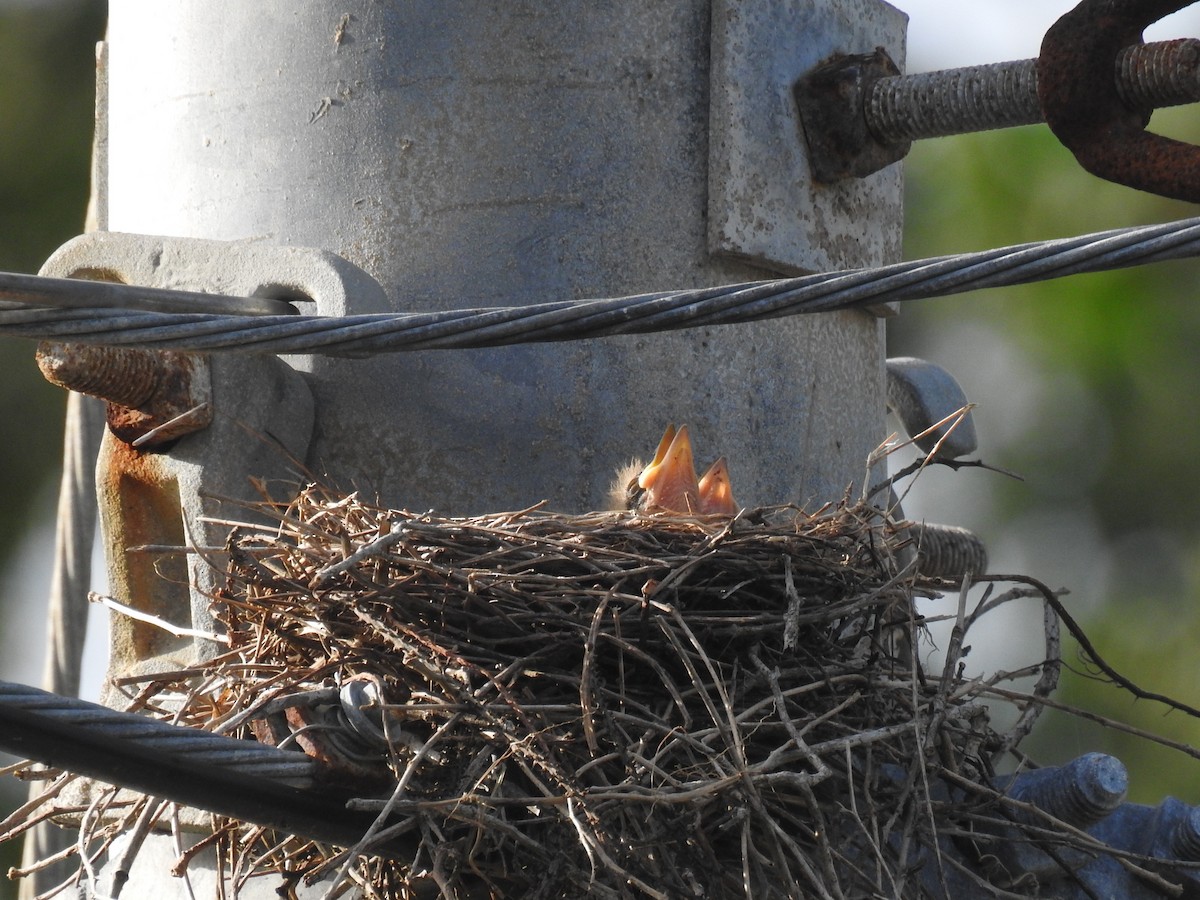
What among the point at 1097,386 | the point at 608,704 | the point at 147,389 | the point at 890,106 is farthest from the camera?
the point at 1097,386

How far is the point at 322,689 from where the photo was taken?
2977 mm

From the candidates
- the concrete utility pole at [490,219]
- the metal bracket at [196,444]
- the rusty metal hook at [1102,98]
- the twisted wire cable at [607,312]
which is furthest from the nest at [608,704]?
the rusty metal hook at [1102,98]

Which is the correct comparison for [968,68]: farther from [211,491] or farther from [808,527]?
[211,491]

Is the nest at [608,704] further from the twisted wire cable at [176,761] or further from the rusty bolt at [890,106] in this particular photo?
the rusty bolt at [890,106]

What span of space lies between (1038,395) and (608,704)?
14.9m

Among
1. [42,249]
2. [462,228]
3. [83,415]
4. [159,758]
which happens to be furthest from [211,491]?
[42,249]

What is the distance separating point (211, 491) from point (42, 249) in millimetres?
10675

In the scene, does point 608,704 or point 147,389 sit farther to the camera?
point 147,389

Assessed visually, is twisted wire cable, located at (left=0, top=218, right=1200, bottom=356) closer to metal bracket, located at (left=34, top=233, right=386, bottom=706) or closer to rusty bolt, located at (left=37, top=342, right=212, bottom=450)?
rusty bolt, located at (left=37, top=342, right=212, bottom=450)

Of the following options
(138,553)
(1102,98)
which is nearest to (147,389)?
(138,553)

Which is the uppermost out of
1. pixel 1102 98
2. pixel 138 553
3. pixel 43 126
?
pixel 43 126

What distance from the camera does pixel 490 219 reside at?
405 centimetres

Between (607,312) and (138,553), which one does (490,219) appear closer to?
(138,553)

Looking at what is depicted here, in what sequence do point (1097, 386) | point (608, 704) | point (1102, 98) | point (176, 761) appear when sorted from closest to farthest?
point (176, 761) < point (608, 704) < point (1102, 98) < point (1097, 386)
